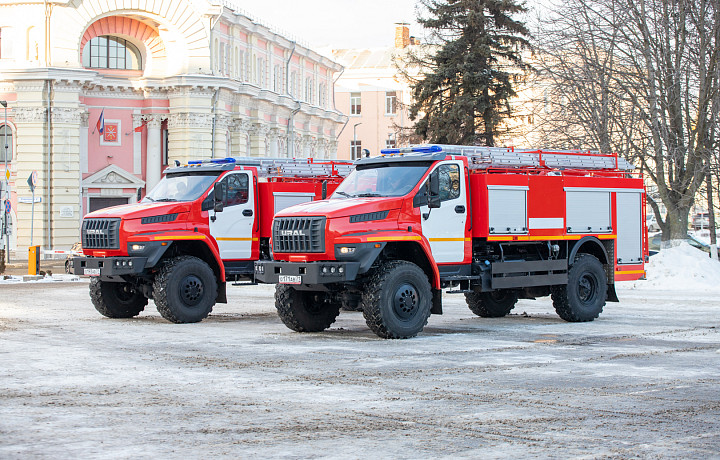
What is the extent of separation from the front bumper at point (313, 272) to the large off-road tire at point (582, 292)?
5.00m

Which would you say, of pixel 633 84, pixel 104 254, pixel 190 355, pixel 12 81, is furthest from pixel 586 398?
pixel 12 81

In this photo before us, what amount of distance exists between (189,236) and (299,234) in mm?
3937

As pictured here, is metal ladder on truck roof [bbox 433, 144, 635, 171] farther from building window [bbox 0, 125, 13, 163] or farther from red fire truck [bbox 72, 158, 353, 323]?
building window [bbox 0, 125, 13, 163]

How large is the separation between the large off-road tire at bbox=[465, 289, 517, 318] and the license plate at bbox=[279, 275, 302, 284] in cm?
520

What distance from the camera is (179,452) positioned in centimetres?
822

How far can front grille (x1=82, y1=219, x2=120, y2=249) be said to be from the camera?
19.4m

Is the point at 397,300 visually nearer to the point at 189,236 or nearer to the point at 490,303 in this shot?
the point at 490,303

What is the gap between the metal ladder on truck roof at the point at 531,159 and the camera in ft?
58.7

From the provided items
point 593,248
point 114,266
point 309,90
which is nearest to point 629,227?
point 593,248

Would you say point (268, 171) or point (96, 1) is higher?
point (96, 1)

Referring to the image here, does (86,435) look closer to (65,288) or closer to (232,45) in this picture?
(65,288)

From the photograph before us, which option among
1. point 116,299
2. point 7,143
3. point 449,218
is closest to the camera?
point 449,218

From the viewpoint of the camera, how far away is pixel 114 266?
63.2 ft

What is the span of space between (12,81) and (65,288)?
79.3 ft
